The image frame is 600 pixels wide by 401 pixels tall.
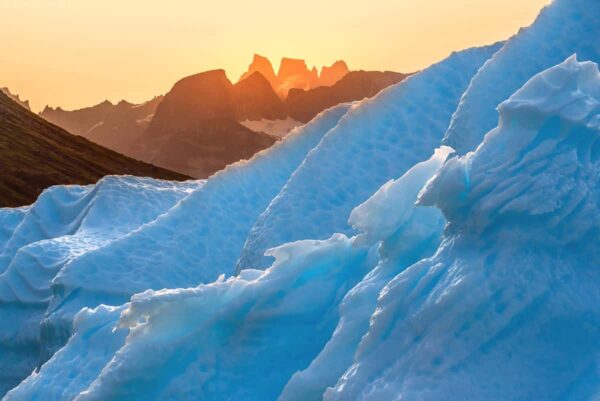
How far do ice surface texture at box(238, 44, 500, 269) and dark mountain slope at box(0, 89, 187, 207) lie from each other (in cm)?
5562

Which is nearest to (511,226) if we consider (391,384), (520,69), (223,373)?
(391,384)

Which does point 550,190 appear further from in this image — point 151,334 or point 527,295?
point 151,334

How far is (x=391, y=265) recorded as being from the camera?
6.55 m

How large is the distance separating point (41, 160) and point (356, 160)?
2715 inches

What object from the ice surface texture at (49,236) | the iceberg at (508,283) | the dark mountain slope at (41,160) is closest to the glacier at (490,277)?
the iceberg at (508,283)

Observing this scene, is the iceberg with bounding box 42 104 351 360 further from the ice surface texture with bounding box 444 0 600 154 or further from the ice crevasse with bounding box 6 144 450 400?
the ice crevasse with bounding box 6 144 450 400

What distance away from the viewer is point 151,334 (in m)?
7.59

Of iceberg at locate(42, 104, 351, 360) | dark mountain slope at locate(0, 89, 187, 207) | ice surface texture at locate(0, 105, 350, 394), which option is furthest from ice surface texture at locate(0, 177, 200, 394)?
dark mountain slope at locate(0, 89, 187, 207)

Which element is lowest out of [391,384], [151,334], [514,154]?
[391,384]

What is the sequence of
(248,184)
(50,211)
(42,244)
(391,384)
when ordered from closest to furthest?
(391,384)
(248,184)
(42,244)
(50,211)

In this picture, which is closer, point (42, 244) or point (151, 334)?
point (151, 334)

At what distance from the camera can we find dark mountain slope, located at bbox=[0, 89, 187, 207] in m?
69.1

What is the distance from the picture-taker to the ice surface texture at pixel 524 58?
9.80m

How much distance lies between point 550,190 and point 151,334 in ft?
12.0
